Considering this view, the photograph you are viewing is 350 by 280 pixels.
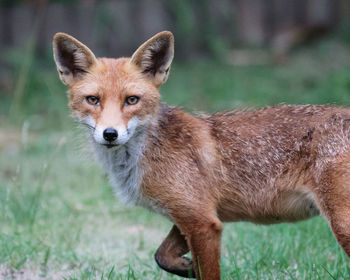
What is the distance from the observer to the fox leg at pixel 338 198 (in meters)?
4.43

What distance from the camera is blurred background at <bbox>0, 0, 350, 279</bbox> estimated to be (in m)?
5.81

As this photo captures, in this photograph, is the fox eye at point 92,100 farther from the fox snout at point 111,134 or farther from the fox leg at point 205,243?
the fox leg at point 205,243

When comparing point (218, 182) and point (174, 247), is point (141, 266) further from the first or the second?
point (218, 182)

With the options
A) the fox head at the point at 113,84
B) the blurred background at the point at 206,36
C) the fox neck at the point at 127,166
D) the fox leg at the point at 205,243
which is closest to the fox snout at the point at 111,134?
the fox head at the point at 113,84

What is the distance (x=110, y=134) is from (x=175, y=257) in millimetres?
1450

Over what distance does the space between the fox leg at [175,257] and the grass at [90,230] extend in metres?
0.32

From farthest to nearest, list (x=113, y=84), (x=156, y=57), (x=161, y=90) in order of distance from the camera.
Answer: (x=161, y=90) < (x=156, y=57) < (x=113, y=84)

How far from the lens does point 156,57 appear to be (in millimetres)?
5215

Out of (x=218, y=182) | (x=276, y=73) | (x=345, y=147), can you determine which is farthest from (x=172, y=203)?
(x=276, y=73)

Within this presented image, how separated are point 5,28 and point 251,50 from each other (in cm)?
806

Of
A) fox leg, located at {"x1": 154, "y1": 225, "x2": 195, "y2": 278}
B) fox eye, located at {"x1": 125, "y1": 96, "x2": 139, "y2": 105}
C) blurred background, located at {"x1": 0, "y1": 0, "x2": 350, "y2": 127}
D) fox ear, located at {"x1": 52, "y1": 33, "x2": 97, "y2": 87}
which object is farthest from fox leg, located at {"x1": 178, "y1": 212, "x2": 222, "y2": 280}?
blurred background, located at {"x1": 0, "y1": 0, "x2": 350, "y2": 127}

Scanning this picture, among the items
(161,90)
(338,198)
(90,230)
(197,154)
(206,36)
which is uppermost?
(206,36)

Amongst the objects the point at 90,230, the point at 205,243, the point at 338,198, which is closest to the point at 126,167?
the point at 205,243

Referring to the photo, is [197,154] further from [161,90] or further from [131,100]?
[161,90]
